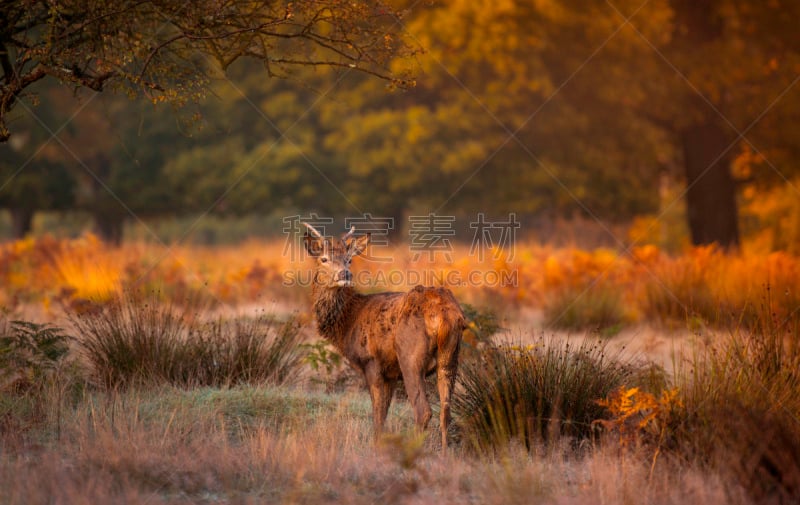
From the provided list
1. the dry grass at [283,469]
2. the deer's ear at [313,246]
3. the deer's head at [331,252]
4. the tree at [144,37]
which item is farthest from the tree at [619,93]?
the dry grass at [283,469]

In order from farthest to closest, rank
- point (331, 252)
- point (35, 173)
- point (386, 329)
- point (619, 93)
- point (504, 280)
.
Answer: point (35, 173) < point (619, 93) < point (504, 280) < point (331, 252) < point (386, 329)

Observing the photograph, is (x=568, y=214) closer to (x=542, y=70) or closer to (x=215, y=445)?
(x=542, y=70)

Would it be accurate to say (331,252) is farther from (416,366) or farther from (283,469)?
(283,469)

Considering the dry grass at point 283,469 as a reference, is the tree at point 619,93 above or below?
above

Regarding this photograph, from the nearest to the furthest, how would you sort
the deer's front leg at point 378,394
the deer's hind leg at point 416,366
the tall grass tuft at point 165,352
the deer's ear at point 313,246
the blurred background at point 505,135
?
the deer's hind leg at point 416,366 < the deer's front leg at point 378,394 < the deer's ear at point 313,246 < the tall grass tuft at point 165,352 < the blurred background at point 505,135

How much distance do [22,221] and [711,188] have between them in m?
25.0

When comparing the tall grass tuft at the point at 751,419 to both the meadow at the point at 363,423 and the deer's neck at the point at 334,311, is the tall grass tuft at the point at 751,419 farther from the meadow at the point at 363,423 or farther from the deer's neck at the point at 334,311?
the deer's neck at the point at 334,311

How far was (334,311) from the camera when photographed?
865 cm

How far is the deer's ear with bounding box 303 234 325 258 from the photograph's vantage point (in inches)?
340

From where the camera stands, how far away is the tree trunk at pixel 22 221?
1283 inches

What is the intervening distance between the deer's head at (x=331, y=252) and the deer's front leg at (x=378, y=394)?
881 millimetres

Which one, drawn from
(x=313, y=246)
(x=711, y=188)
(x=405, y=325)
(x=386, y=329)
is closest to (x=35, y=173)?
(x=711, y=188)

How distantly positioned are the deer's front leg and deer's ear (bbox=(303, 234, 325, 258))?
1.30 m

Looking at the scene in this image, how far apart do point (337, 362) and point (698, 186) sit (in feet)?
52.4
